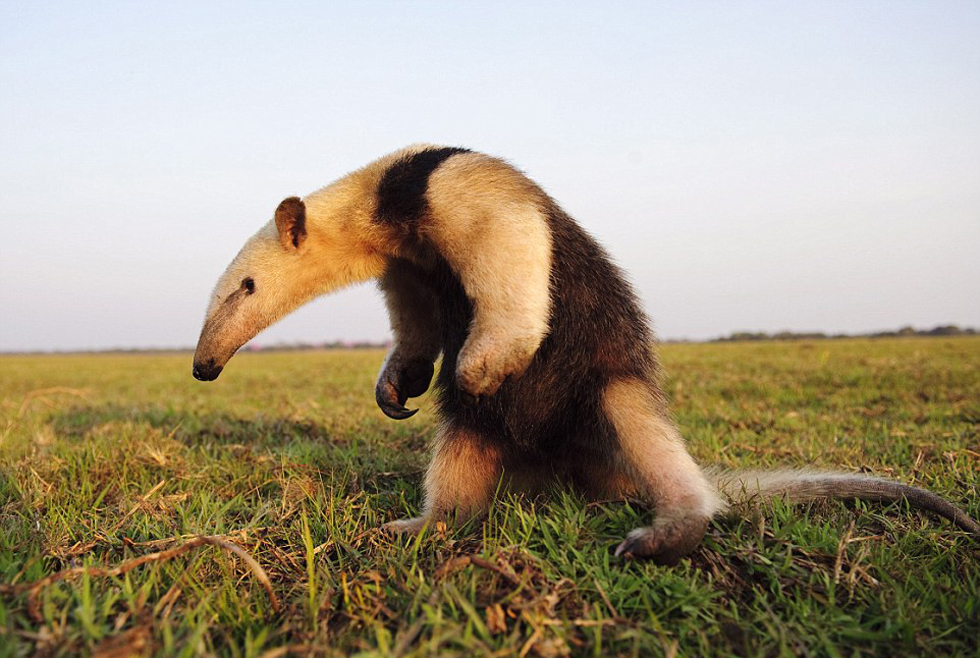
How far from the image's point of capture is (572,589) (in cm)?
227

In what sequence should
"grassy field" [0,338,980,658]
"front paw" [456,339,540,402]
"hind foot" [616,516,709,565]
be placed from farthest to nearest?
"front paw" [456,339,540,402], "hind foot" [616,516,709,565], "grassy field" [0,338,980,658]

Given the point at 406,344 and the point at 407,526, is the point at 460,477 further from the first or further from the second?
the point at 406,344

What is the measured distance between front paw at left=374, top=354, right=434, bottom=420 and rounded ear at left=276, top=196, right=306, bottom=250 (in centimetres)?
82

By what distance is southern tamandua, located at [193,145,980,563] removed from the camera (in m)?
2.90

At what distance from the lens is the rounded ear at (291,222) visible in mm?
3340

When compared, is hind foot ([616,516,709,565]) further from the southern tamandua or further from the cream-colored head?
the cream-colored head

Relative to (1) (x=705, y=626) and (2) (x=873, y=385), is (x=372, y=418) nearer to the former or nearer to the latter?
(1) (x=705, y=626)

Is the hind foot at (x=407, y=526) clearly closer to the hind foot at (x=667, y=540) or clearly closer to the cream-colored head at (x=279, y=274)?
the hind foot at (x=667, y=540)

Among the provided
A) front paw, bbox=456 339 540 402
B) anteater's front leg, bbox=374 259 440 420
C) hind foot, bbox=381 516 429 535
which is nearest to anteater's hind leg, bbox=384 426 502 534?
hind foot, bbox=381 516 429 535

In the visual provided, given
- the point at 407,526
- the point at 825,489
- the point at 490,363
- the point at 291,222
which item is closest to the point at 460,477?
the point at 407,526

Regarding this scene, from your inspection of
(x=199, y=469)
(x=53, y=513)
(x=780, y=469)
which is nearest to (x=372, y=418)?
(x=199, y=469)

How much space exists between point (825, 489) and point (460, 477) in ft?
5.56

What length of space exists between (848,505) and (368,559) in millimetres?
2238

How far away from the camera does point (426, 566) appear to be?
8.52 feet
